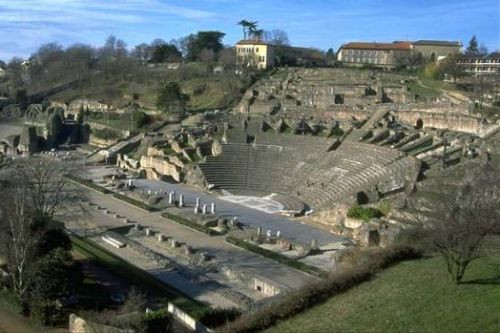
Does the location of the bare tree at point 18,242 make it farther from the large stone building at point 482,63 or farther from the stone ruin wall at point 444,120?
the large stone building at point 482,63

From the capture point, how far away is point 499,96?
57812mm

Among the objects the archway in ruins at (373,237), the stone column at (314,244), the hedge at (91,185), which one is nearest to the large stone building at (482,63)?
the hedge at (91,185)

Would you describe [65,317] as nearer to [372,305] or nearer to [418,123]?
[372,305]

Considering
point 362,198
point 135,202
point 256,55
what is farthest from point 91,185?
point 256,55

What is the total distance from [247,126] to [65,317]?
118 ft

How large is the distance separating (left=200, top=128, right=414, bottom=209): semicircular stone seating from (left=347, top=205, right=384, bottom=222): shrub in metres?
3.26

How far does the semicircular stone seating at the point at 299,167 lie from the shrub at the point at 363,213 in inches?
128

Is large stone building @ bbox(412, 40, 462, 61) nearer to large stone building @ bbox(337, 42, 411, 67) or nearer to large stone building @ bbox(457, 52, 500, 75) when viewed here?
large stone building @ bbox(337, 42, 411, 67)

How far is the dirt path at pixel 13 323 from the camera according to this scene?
19875mm

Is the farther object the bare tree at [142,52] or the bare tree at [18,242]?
the bare tree at [142,52]

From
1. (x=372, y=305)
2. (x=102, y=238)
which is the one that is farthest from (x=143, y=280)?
(x=372, y=305)

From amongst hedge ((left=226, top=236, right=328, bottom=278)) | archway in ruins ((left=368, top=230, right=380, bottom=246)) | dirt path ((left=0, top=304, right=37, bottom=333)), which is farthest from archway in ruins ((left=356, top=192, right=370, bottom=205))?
dirt path ((left=0, top=304, right=37, bottom=333))

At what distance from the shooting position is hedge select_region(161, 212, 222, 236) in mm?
32938

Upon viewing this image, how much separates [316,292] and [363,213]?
1458 cm
